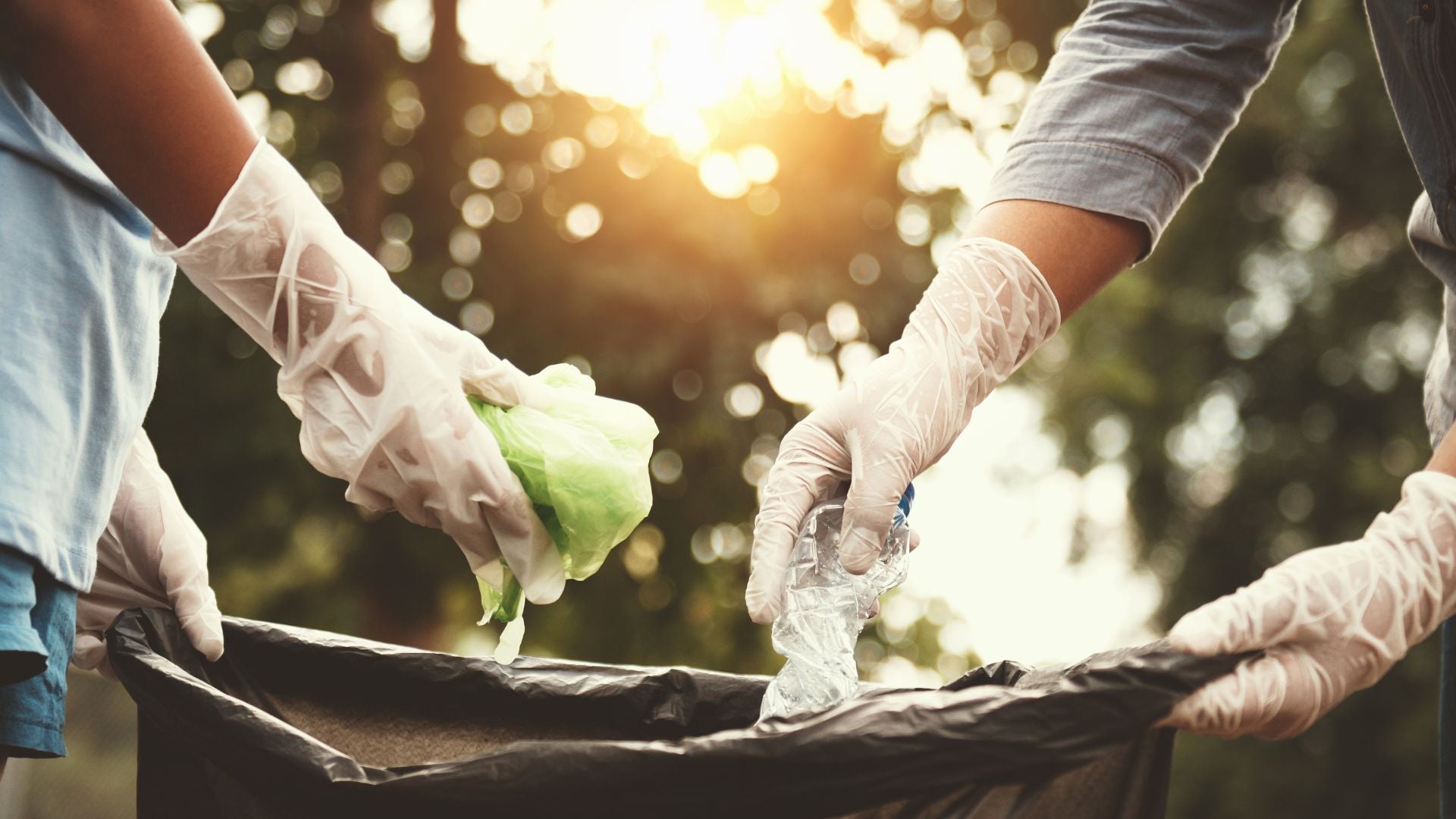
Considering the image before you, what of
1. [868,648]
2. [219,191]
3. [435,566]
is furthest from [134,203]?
[868,648]

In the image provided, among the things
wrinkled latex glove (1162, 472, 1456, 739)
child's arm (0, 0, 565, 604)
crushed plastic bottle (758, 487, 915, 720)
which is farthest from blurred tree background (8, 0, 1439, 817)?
wrinkled latex glove (1162, 472, 1456, 739)

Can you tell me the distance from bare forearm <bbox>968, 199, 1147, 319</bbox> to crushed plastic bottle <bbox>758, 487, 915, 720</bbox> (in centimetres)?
37

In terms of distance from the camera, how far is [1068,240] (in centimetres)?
141

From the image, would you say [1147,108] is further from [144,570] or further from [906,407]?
[144,570]

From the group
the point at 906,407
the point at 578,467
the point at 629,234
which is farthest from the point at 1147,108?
the point at 629,234

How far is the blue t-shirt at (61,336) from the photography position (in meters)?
0.94

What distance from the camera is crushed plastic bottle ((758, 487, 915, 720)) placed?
145 centimetres

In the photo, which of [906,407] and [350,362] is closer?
[350,362]

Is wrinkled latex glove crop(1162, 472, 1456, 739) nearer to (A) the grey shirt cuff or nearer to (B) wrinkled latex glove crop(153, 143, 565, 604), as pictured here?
(A) the grey shirt cuff

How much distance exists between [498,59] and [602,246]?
1004 millimetres

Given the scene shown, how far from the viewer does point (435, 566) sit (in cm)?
464

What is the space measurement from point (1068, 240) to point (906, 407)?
0.30m

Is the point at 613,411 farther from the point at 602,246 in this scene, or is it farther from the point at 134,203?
the point at 602,246

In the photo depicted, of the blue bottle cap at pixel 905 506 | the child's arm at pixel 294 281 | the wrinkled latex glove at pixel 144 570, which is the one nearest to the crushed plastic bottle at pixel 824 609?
the blue bottle cap at pixel 905 506
